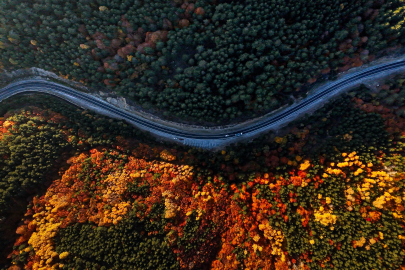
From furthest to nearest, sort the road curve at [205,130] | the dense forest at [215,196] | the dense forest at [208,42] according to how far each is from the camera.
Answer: the road curve at [205,130] → the dense forest at [208,42] → the dense forest at [215,196]

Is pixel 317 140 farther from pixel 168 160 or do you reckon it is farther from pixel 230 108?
pixel 168 160

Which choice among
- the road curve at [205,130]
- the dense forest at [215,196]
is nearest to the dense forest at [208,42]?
the road curve at [205,130]

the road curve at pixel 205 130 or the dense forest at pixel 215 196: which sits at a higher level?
the road curve at pixel 205 130

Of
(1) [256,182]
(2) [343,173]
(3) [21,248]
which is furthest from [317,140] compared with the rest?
(3) [21,248]

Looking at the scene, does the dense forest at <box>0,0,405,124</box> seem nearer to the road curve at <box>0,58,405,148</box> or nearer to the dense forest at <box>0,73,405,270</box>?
the road curve at <box>0,58,405,148</box>

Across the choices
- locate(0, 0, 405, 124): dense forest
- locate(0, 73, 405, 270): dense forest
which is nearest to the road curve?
locate(0, 73, 405, 270): dense forest

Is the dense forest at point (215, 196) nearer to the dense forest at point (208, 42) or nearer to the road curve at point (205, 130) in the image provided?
the road curve at point (205, 130)

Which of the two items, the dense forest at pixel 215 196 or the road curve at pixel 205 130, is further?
the road curve at pixel 205 130
